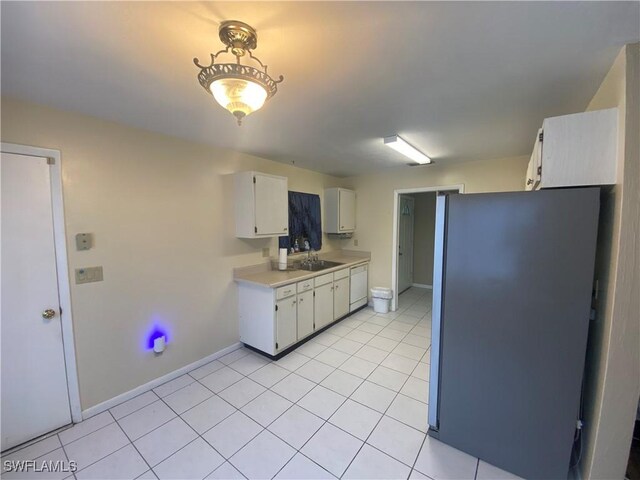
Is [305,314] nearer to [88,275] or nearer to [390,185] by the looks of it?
[88,275]

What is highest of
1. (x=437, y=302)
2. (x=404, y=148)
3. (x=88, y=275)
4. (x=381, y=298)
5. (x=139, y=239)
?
(x=404, y=148)

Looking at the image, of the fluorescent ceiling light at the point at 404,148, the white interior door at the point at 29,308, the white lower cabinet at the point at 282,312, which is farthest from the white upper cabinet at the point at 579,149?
the white interior door at the point at 29,308

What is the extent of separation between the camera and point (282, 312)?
2904 mm

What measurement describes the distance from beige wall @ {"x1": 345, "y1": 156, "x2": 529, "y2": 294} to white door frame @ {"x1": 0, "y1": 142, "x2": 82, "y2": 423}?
3.93 m

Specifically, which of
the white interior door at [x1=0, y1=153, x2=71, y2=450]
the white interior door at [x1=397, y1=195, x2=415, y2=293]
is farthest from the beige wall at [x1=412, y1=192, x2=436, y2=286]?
the white interior door at [x1=0, y1=153, x2=71, y2=450]

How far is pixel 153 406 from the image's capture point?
2.22 metres

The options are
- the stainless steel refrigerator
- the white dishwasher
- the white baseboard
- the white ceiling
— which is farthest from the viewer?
the white dishwasher

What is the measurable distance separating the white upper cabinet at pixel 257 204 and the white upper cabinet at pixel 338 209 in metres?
1.36

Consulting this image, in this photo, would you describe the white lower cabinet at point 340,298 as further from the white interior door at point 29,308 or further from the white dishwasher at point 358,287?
the white interior door at point 29,308

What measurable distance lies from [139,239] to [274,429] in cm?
200

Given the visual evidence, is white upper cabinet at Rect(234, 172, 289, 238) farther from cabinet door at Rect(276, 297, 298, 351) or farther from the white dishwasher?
the white dishwasher

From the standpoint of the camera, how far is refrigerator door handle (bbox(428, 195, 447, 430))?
5.87 ft

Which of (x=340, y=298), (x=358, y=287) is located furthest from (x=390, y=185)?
(x=340, y=298)

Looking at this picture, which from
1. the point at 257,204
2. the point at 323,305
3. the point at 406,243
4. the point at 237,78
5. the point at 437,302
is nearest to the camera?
the point at 237,78
